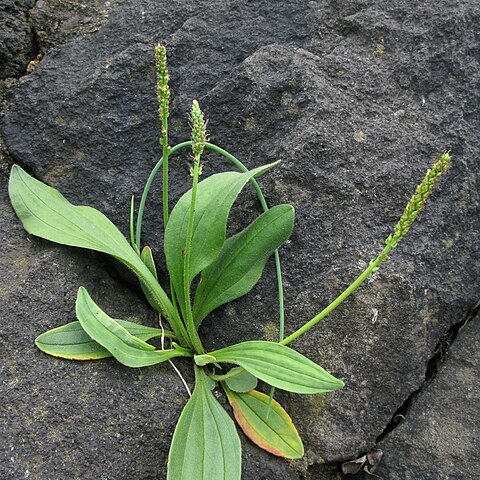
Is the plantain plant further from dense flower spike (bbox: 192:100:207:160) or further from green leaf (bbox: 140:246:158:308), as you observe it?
dense flower spike (bbox: 192:100:207:160)

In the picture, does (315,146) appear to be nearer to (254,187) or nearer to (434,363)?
(254,187)

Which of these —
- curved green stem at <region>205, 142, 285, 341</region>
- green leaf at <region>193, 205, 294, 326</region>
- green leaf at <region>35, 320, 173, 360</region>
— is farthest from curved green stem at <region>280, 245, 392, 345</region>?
green leaf at <region>35, 320, 173, 360</region>

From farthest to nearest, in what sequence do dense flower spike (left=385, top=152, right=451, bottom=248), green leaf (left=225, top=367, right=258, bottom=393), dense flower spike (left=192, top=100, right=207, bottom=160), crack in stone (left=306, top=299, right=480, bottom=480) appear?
1. crack in stone (left=306, top=299, right=480, bottom=480)
2. green leaf (left=225, top=367, right=258, bottom=393)
3. dense flower spike (left=192, top=100, right=207, bottom=160)
4. dense flower spike (left=385, top=152, right=451, bottom=248)

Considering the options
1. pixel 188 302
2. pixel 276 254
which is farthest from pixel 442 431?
pixel 188 302

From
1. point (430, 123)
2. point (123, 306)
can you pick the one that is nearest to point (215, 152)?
point (123, 306)

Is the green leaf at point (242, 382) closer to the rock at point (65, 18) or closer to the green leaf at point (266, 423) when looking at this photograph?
the green leaf at point (266, 423)

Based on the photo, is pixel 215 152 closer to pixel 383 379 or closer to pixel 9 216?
pixel 9 216

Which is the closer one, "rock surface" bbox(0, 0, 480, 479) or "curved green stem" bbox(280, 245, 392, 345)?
"curved green stem" bbox(280, 245, 392, 345)
